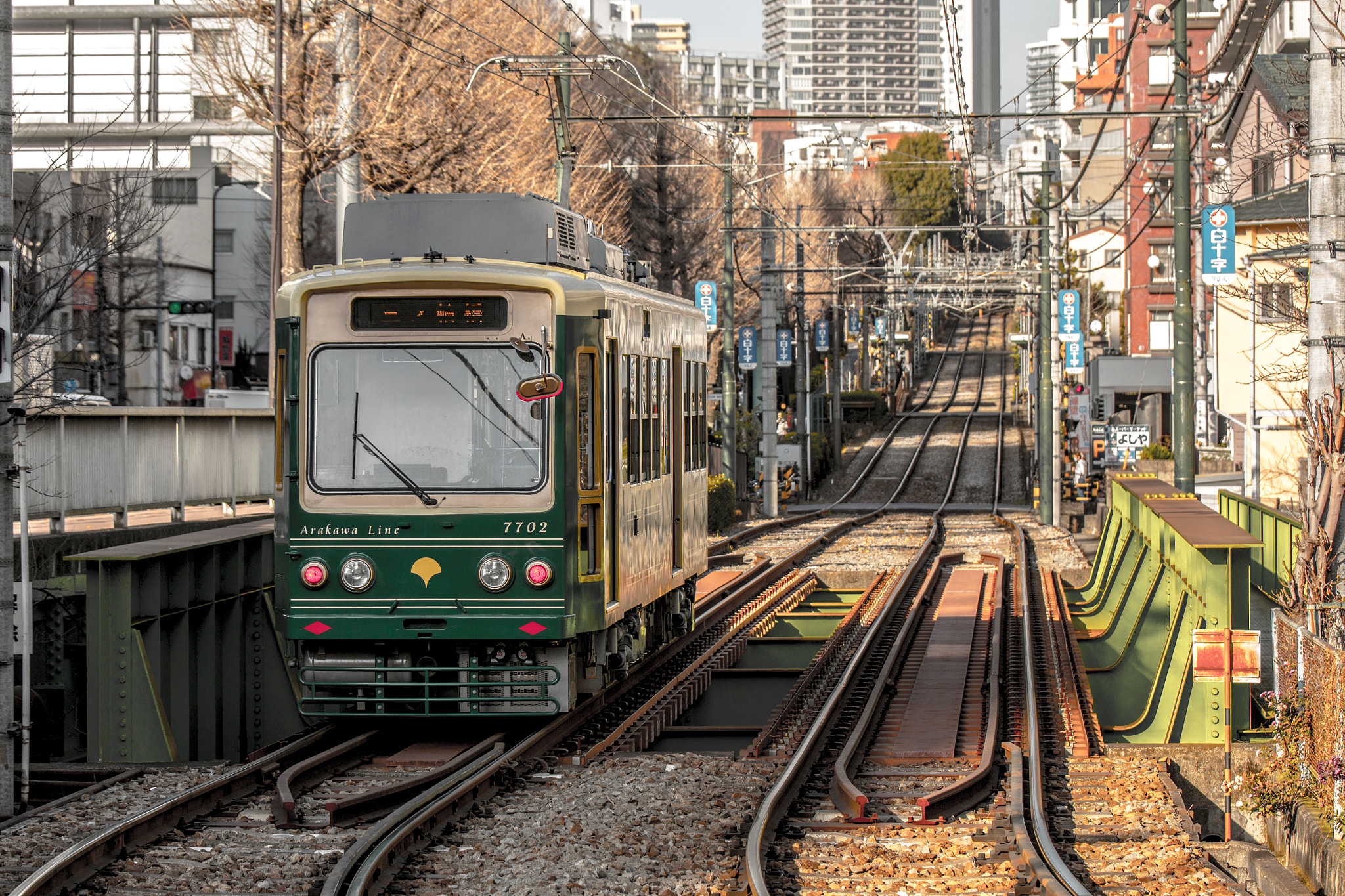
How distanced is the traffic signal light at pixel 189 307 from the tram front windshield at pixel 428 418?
3002 centimetres

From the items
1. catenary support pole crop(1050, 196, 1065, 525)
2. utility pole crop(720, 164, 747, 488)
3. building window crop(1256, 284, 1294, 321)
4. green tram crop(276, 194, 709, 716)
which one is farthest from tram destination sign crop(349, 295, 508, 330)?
catenary support pole crop(1050, 196, 1065, 525)

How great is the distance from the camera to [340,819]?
26.1 ft

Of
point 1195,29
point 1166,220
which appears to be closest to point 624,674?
point 1166,220

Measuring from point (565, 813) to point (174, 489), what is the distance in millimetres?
10573

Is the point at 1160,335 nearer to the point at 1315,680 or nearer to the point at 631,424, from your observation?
the point at 631,424

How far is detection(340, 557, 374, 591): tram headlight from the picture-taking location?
9867mm

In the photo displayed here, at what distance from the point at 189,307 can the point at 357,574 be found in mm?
35553

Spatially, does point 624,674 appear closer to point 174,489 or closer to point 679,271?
point 174,489

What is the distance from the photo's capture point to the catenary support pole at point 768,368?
1313 inches

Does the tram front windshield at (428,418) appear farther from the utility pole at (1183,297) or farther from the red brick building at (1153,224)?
the red brick building at (1153,224)

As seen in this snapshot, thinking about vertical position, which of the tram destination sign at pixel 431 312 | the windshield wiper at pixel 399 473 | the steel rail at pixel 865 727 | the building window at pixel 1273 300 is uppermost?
the building window at pixel 1273 300

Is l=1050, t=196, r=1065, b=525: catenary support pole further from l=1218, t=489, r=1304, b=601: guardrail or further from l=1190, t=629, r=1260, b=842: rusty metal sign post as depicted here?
l=1190, t=629, r=1260, b=842: rusty metal sign post

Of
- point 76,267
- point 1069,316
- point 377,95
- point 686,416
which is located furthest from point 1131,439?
point 76,267

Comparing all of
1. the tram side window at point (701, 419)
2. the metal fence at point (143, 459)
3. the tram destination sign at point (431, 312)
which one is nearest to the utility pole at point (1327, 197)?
the tram destination sign at point (431, 312)
